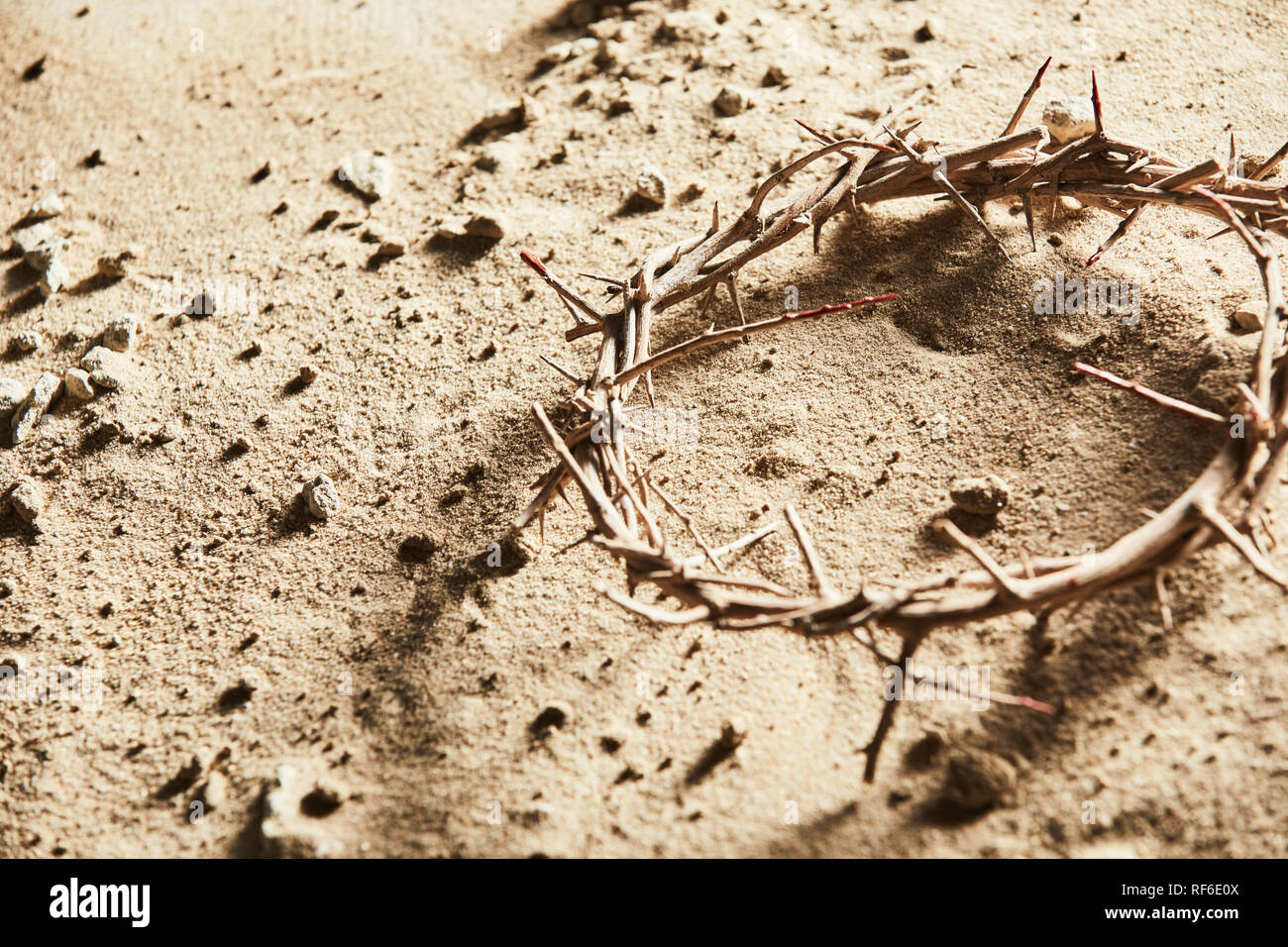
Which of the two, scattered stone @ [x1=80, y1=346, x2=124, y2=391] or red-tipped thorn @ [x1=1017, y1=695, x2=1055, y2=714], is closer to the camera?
red-tipped thorn @ [x1=1017, y1=695, x2=1055, y2=714]

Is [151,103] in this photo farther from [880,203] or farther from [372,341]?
[880,203]

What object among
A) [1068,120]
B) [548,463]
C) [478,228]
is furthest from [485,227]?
[1068,120]

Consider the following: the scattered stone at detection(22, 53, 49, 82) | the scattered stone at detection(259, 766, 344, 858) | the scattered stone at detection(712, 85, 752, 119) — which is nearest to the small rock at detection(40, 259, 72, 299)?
the scattered stone at detection(22, 53, 49, 82)

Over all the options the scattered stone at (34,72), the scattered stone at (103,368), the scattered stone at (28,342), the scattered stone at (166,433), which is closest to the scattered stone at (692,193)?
the scattered stone at (166,433)

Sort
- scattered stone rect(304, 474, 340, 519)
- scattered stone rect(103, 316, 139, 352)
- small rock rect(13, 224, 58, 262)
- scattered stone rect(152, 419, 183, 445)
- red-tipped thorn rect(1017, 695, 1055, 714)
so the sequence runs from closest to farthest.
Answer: red-tipped thorn rect(1017, 695, 1055, 714)
scattered stone rect(304, 474, 340, 519)
scattered stone rect(152, 419, 183, 445)
scattered stone rect(103, 316, 139, 352)
small rock rect(13, 224, 58, 262)

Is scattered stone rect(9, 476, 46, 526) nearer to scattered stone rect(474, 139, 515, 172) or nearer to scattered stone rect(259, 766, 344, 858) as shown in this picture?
scattered stone rect(259, 766, 344, 858)
